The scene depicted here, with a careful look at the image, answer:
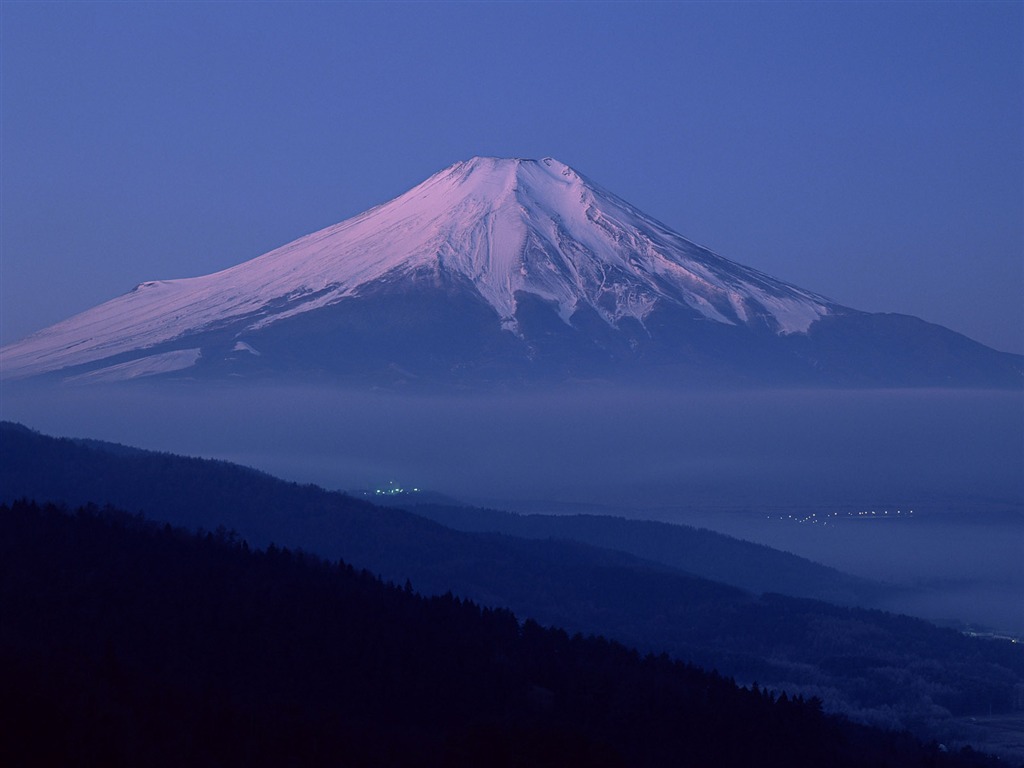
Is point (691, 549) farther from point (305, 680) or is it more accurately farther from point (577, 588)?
point (305, 680)

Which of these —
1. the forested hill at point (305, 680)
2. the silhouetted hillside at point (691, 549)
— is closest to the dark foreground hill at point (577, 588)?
the silhouetted hillside at point (691, 549)

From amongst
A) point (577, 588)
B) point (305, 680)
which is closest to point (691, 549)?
point (577, 588)

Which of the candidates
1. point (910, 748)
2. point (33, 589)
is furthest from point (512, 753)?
point (910, 748)

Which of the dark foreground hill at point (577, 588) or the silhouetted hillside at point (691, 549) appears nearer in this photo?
the dark foreground hill at point (577, 588)

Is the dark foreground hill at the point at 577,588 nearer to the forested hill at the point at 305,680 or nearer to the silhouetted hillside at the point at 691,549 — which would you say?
the silhouetted hillside at the point at 691,549

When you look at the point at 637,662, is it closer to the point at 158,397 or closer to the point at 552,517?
the point at 552,517
